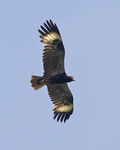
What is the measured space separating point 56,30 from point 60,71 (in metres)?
1.87

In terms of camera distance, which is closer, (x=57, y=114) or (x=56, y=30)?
(x=56, y=30)

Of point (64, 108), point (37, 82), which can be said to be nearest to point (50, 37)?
point (37, 82)

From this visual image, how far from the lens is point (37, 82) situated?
1877cm

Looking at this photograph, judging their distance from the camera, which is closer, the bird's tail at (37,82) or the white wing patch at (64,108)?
the bird's tail at (37,82)

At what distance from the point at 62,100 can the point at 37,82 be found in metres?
1.74

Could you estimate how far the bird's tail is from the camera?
18.7m

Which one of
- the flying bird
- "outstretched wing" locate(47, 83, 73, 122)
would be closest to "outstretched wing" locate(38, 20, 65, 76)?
the flying bird

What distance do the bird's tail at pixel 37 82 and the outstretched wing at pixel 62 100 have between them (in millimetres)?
695

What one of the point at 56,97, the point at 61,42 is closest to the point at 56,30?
the point at 61,42

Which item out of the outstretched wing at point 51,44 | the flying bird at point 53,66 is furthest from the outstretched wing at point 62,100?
the outstretched wing at point 51,44

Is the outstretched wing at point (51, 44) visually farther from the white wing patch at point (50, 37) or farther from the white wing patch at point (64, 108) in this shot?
the white wing patch at point (64, 108)

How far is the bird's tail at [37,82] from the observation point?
18.7 meters

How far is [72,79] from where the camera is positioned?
1869cm

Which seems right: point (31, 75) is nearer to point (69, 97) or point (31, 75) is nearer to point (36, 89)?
point (36, 89)
